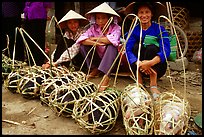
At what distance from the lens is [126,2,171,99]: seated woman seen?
2451mm

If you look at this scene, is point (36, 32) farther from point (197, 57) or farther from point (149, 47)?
point (197, 57)

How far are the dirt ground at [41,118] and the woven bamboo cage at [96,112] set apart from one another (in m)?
0.10

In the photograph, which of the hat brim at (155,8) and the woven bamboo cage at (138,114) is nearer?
the woven bamboo cage at (138,114)

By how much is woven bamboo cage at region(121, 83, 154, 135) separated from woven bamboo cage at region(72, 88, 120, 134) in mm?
94

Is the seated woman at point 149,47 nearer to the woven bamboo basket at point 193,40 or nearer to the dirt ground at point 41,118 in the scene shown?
the dirt ground at point 41,118

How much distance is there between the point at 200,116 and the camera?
2.09m

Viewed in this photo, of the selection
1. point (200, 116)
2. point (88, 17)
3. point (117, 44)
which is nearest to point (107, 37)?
point (117, 44)

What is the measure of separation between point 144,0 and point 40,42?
1485mm

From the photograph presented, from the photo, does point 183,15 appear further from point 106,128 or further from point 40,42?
point 106,128

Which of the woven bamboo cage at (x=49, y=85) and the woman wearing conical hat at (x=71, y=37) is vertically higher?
the woman wearing conical hat at (x=71, y=37)

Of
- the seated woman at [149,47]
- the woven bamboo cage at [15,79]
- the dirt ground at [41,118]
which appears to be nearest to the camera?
the dirt ground at [41,118]

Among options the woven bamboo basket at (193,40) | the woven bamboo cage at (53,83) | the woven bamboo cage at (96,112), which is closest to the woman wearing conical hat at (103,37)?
the woven bamboo cage at (53,83)

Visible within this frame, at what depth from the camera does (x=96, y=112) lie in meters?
1.88

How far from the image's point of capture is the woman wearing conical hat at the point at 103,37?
2.63 metres
